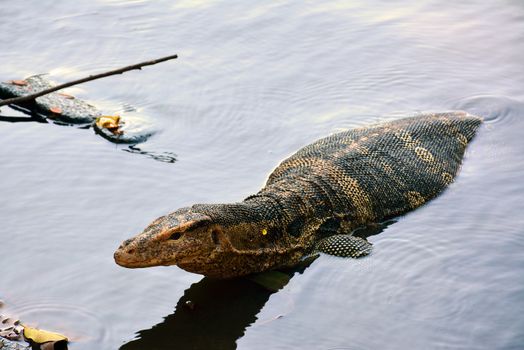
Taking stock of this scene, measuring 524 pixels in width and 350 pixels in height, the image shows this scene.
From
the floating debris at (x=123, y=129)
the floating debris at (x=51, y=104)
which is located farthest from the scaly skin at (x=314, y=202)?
the floating debris at (x=51, y=104)

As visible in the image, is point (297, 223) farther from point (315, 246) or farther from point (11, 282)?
point (11, 282)

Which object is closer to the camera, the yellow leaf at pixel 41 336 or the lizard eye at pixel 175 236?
the yellow leaf at pixel 41 336

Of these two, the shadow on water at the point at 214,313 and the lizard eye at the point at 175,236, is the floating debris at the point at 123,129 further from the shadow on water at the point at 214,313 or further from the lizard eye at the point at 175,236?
the lizard eye at the point at 175,236

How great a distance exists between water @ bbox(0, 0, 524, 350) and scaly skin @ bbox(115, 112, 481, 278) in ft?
0.73

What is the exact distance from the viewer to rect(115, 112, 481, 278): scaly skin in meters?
6.88

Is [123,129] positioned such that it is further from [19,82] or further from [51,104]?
[19,82]

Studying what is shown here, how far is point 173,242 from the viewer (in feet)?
22.2

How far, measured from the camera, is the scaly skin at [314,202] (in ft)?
22.6

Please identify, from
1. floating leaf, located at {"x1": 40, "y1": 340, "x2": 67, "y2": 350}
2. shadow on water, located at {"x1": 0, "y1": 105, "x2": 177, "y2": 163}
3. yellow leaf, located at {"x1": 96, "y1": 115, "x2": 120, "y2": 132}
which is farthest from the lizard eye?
yellow leaf, located at {"x1": 96, "y1": 115, "x2": 120, "y2": 132}

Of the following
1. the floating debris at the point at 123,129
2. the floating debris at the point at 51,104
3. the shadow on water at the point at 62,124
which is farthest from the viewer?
the floating debris at the point at 51,104

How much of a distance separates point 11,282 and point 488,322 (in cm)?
354

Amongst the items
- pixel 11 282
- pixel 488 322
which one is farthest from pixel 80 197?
pixel 488 322

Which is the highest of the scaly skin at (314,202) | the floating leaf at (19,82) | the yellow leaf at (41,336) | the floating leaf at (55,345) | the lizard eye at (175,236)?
the floating leaf at (19,82)

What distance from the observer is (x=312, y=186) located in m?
8.00
